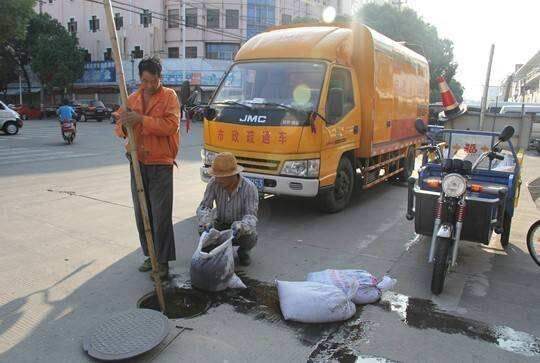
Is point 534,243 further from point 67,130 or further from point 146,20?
point 146,20

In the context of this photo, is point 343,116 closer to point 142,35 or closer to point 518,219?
point 518,219

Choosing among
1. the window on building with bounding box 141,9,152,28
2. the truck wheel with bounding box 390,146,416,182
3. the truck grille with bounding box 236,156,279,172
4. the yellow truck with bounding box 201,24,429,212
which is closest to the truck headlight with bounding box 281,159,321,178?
the yellow truck with bounding box 201,24,429,212

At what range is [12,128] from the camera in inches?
763

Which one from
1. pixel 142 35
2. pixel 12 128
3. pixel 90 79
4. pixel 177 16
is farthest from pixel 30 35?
pixel 12 128

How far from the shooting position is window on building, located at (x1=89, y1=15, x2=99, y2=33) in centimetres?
4549

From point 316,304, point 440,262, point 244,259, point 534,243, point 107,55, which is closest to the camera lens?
point 316,304

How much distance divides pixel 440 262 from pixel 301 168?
2370mm

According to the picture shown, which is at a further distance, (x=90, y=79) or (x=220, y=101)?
(x=90, y=79)

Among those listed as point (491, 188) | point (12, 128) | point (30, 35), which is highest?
point (30, 35)

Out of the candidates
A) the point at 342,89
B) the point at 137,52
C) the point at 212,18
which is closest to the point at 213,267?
the point at 342,89

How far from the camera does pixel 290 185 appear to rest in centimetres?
593

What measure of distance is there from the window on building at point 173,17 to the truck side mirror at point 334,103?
37.4 meters

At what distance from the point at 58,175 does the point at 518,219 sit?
333 inches

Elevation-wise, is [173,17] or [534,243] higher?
[173,17]
